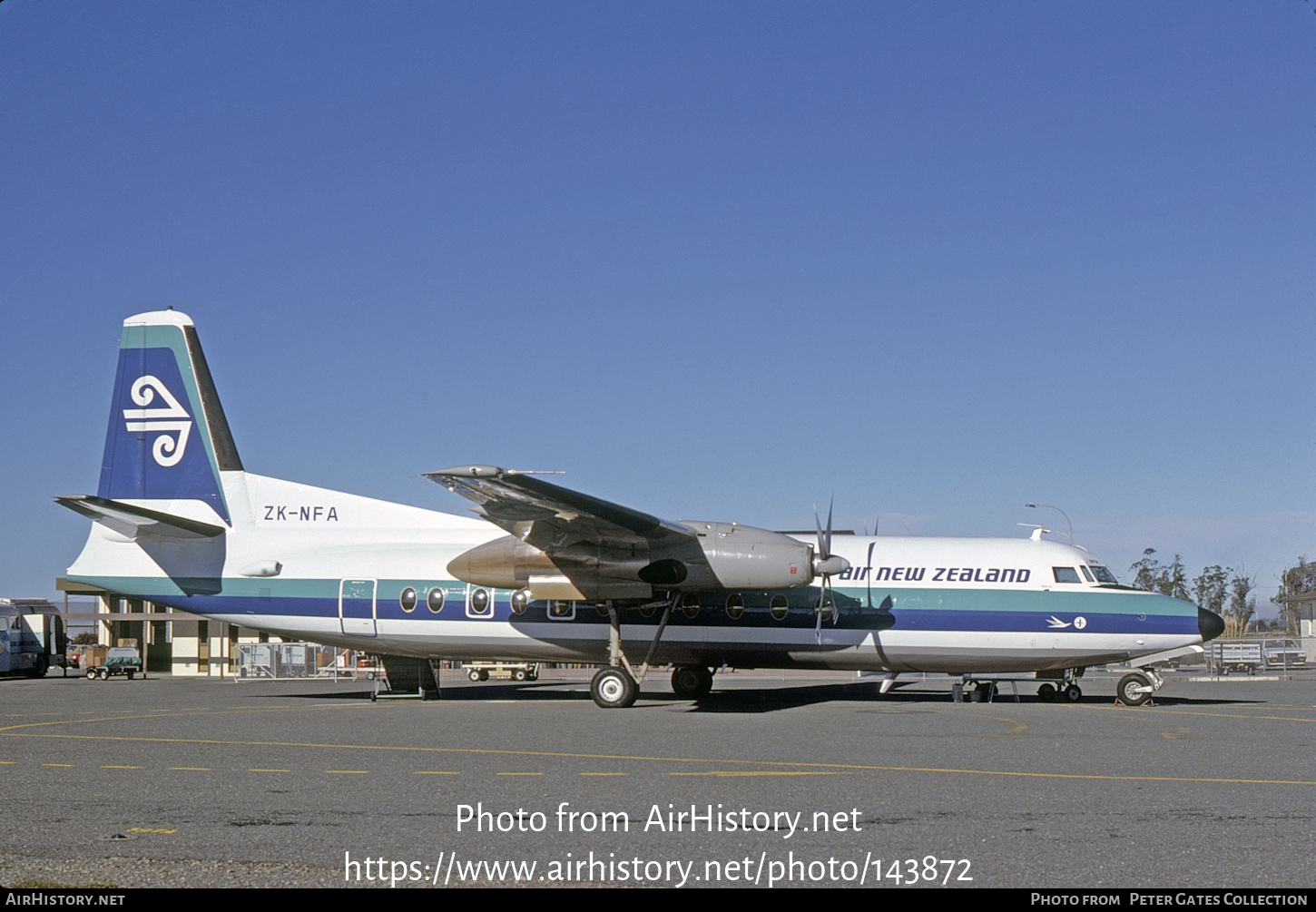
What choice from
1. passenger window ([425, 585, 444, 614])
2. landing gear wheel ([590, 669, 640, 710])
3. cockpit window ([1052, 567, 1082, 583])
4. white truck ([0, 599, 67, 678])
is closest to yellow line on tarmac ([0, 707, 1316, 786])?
landing gear wheel ([590, 669, 640, 710])

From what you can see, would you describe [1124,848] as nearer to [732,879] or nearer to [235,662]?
[732,879]

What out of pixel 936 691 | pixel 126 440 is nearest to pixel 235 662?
pixel 126 440

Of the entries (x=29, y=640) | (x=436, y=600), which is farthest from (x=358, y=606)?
(x=29, y=640)

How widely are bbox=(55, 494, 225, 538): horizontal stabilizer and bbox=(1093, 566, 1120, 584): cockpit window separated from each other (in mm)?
19585

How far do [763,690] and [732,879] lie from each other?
23655 mm

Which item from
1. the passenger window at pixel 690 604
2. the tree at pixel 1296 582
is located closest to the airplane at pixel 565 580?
the passenger window at pixel 690 604

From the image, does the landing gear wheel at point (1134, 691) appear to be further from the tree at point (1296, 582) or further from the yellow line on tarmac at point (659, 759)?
the tree at point (1296, 582)

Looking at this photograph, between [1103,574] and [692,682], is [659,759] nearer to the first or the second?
[692,682]

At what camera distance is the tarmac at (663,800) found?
24.2ft

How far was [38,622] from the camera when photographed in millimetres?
49438

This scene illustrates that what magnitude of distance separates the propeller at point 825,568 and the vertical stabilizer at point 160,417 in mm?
13957

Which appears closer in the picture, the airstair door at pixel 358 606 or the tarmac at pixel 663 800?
the tarmac at pixel 663 800

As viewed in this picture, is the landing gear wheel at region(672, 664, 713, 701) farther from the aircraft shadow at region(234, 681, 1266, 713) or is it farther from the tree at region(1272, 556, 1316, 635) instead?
the tree at region(1272, 556, 1316, 635)

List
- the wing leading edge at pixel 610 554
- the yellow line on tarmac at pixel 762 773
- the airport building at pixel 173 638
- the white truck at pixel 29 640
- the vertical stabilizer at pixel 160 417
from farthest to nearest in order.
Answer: the airport building at pixel 173 638 → the white truck at pixel 29 640 → the vertical stabilizer at pixel 160 417 → the wing leading edge at pixel 610 554 → the yellow line on tarmac at pixel 762 773
